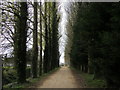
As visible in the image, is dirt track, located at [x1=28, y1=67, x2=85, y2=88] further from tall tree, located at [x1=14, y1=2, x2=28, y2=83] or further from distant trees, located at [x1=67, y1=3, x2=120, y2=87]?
distant trees, located at [x1=67, y1=3, x2=120, y2=87]

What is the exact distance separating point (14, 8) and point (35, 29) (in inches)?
248

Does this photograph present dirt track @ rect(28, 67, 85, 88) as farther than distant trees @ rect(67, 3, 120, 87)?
Yes

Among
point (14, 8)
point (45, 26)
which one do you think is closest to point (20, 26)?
point (14, 8)

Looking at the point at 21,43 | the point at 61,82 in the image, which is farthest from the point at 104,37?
the point at 61,82

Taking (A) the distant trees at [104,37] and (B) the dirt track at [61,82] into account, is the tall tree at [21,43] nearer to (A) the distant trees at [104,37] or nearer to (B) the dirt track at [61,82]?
(B) the dirt track at [61,82]

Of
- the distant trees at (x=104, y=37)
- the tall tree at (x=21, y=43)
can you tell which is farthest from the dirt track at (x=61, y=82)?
the distant trees at (x=104, y=37)

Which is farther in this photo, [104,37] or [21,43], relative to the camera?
[21,43]

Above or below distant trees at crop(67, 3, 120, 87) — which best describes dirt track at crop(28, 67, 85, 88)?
below

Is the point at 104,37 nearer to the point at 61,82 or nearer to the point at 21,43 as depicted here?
the point at 21,43

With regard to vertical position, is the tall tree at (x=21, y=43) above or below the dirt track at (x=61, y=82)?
above

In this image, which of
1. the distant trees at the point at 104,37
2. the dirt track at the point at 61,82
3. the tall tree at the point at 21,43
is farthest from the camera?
the tall tree at the point at 21,43

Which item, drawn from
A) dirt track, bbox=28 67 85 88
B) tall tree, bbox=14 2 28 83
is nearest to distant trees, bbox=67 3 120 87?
dirt track, bbox=28 67 85 88

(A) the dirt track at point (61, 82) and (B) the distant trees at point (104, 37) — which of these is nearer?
(B) the distant trees at point (104, 37)

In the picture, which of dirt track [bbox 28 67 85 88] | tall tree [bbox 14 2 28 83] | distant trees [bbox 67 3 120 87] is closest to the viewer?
distant trees [bbox 67 3 120 87]
